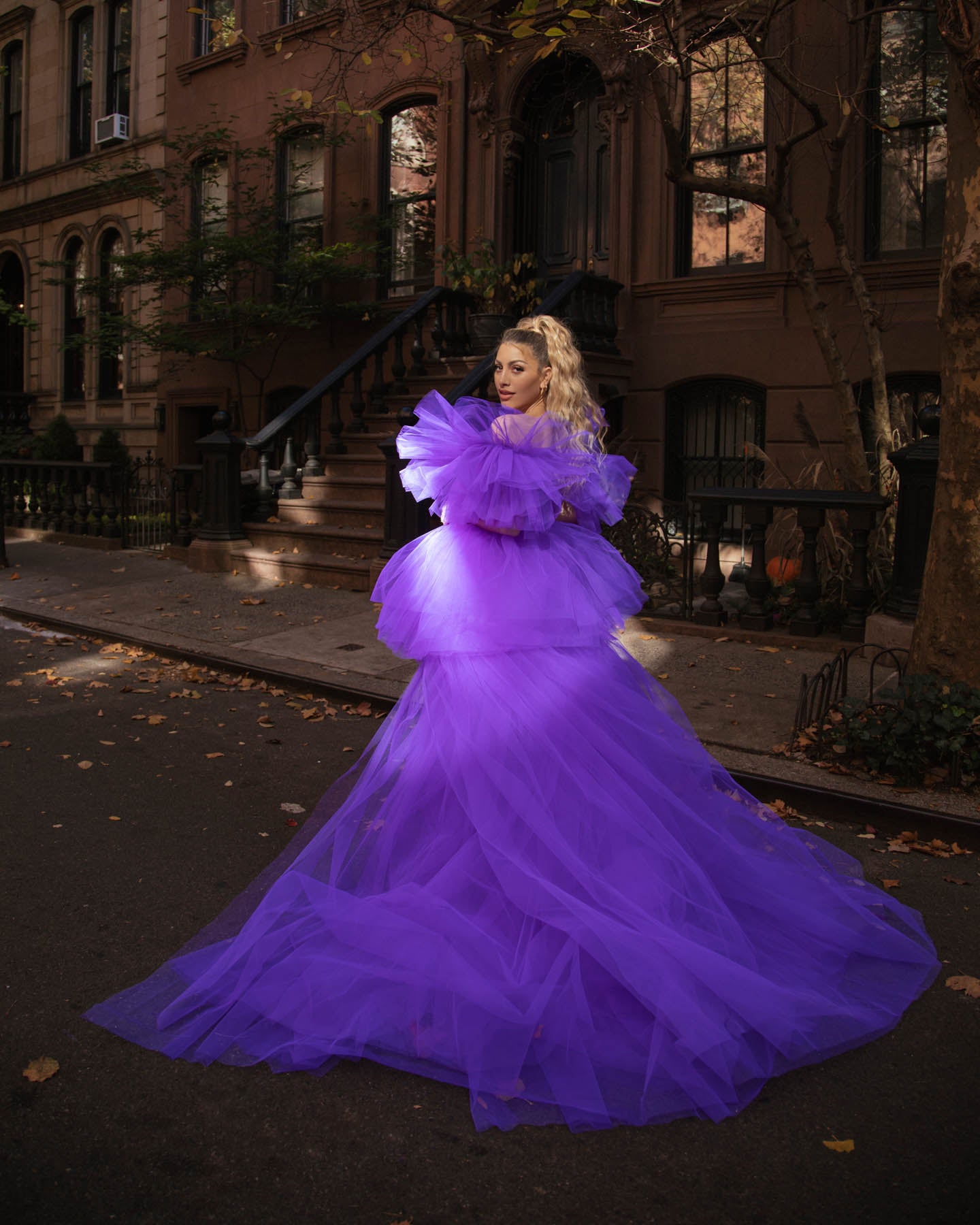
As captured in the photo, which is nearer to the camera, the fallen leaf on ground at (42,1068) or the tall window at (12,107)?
the fallen leaf on ground at (42,1068)

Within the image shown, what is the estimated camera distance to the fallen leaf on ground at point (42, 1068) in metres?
2.80

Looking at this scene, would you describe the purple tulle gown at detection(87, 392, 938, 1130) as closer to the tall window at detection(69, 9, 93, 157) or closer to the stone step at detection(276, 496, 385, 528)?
the stone step at detection(276, 496, 385, 528)

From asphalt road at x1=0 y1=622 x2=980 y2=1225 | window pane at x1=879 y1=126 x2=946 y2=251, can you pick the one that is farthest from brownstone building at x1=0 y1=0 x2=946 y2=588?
asphalt road at x1=0 y1=622 x2=980 y2=1225

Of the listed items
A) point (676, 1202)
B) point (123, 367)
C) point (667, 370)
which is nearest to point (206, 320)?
point (123, 367)

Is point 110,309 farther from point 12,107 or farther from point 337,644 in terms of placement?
point 337,644

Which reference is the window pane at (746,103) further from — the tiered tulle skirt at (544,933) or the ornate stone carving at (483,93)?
the tiered tulle skirt at (544,933)

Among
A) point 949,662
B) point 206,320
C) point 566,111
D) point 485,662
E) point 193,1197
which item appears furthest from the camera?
point 206,320

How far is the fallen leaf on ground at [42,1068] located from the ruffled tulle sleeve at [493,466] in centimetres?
191

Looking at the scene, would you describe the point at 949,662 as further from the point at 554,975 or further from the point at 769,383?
the point at 769,383

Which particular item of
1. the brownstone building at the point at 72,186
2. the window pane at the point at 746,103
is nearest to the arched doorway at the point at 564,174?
the window pane at the point at 746,103

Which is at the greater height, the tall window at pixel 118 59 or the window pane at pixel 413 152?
the tall window at pixel 118 59

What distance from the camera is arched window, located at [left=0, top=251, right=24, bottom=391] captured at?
2445 cm

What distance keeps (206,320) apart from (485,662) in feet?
50.5

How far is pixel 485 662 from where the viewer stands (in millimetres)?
3336
